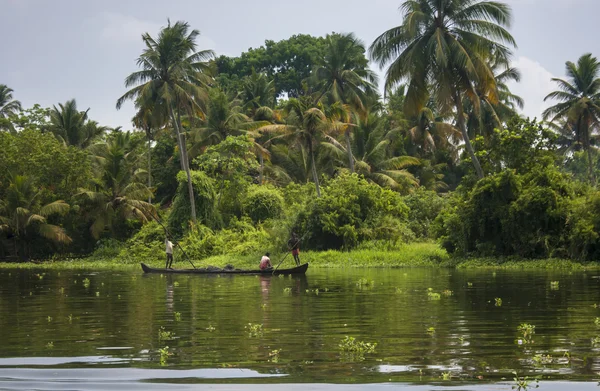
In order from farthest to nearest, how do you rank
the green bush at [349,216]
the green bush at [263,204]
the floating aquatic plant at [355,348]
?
the green bush at [263,204] → the green bush at [349,216] → the floating aquatic plant at [355,348]

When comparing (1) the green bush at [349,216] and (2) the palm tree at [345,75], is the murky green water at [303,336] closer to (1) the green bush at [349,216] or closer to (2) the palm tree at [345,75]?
(1) the green bush at [349,216]

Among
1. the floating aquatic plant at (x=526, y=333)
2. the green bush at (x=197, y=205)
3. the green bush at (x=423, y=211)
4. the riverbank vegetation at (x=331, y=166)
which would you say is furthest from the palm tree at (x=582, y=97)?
the floating aquatic plant at (x=526, y=333)

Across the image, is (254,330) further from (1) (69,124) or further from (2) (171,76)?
(1) (69,124)

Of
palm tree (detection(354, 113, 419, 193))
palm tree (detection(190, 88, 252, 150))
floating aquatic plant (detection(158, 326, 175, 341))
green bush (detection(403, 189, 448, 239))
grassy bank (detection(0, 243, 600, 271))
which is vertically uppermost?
palm tree (detection(190, 88, 252, 150))

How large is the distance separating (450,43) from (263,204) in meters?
16.0

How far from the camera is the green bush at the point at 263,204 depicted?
47.2 meters

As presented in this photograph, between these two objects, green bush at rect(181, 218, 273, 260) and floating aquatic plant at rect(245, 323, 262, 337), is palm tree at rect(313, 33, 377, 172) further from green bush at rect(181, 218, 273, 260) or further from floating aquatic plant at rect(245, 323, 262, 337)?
floating aquatic plant at rect(245, 323, 262, 337)

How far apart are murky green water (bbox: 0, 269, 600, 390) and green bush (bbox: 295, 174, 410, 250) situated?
16.2 metres

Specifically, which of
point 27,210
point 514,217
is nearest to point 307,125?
point 514,217

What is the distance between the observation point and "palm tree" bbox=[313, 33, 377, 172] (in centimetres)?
4950

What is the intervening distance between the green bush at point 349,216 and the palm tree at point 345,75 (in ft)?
24.7

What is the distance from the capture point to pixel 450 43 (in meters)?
36.2

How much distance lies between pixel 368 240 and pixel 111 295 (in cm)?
2048

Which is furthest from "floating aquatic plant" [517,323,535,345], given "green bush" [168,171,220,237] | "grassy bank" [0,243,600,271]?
"green bush" [168,171,220,237]
